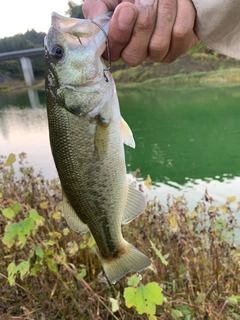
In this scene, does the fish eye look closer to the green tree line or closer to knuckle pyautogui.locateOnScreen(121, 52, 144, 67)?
knuckle pyautogui.locateOnScreen(121, 52, 144, 67)

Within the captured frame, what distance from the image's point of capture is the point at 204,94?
67.9ft

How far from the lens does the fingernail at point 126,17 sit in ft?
4.26

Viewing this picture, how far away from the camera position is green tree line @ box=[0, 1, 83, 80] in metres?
55.5

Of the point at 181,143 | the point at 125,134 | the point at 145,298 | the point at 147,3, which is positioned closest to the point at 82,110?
the point at 125,134

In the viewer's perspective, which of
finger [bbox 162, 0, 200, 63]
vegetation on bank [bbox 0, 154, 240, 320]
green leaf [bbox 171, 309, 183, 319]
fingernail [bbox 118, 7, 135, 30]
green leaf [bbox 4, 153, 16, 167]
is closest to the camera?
fingernail [bbox 118, 7, 135, 30]

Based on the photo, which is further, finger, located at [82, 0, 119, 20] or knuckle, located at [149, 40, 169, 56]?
finger, located at [82, 0, 119, 20]

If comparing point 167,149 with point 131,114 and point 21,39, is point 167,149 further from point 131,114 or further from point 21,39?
point 21,39

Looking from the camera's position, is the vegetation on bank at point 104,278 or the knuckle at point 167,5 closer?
the knuckle at point 167,5

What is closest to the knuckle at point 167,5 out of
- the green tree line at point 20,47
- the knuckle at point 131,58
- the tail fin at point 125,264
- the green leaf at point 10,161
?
the knuckle at point 131,58

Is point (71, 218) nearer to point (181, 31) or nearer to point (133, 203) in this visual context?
point (133, 203)

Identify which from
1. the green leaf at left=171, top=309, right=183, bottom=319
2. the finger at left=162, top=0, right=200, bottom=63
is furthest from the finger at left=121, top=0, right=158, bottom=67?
the green leaf at left=171, top=309, right=183, bottom=319

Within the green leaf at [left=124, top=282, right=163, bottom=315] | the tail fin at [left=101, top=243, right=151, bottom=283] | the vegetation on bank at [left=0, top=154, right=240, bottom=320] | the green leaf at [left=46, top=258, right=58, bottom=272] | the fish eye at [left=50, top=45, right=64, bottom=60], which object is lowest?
the vegetation on bank at [left=0, top=154, right=240, bottom=320]

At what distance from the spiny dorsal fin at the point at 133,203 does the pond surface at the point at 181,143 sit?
4667 millimetres

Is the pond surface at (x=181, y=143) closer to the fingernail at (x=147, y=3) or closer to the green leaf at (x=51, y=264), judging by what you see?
the green leaf at (x=51, y=264)
